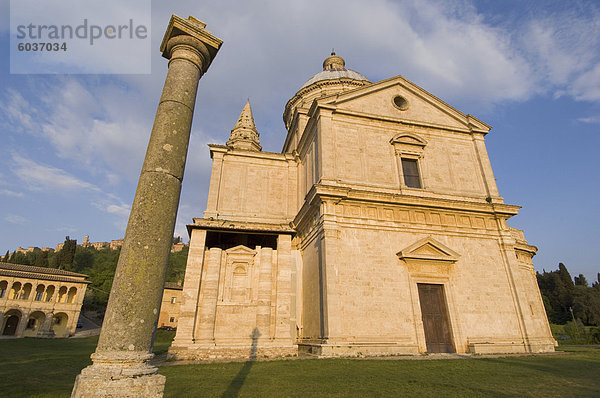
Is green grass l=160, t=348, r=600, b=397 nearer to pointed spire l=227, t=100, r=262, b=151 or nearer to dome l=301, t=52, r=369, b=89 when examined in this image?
pointed spire l=227, t=100, r=262, b=151

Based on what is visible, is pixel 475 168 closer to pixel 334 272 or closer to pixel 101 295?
pixel 334 272

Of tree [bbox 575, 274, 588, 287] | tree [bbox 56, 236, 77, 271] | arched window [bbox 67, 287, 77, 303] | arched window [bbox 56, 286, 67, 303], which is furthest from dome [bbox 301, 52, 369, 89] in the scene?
tree [bbox 575, 274, 588, 287]

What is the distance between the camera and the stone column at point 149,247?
3.51 metres

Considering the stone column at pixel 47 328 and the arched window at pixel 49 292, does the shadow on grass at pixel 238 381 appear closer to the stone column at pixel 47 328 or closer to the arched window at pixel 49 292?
the stone column at pixel 47 328

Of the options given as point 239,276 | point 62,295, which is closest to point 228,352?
point 239,276

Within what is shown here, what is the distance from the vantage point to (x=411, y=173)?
16.9 meters

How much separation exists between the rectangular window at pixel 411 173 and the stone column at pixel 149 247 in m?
13.3

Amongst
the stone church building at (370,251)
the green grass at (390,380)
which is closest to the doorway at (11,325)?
the stone church building at (370,251)

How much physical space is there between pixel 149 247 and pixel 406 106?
17.3m

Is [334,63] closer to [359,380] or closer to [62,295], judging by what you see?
[359,380]

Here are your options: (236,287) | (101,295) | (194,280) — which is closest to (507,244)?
(236,287)

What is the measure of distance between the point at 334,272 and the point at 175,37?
32.3 ft

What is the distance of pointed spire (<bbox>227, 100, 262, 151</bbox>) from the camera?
26.3m

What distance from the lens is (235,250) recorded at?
16234mm
